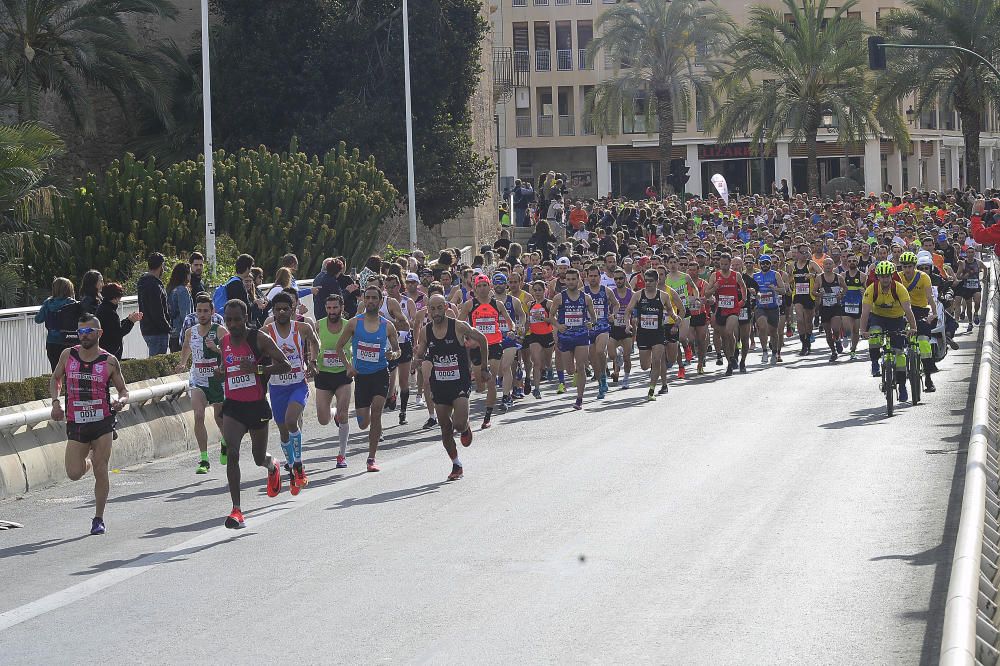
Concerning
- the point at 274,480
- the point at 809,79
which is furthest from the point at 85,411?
the point at 809,79

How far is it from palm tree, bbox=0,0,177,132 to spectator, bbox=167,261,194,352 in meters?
15.9

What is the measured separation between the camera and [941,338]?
21.3 metres

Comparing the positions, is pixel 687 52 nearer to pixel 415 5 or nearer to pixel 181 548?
pixel 415 5

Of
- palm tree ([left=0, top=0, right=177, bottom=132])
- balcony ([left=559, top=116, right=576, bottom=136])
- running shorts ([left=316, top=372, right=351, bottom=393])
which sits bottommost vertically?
running shorts ([left=316, top=372, right=351, bottom=393])

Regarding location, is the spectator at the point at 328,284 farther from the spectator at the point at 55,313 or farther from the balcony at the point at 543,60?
the balcony at the point at 543,60

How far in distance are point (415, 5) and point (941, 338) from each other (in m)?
24.4

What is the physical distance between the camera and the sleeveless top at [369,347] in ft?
45.6

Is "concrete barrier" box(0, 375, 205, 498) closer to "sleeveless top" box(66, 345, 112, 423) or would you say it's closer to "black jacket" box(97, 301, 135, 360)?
"black jacket" box(97, 301, 135, 360)

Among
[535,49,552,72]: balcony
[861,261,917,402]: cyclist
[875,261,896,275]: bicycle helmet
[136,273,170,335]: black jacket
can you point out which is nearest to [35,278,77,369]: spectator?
[136,273,170,335]: black jacket

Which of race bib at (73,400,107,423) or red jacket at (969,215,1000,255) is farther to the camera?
red jacket at (969,215,1000,255)

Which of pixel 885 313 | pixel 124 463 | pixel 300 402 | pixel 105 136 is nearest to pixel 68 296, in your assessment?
pixel 124 463

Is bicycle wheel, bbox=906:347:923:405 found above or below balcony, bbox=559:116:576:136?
below

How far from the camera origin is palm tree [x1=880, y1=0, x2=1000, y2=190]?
51125 millimetres

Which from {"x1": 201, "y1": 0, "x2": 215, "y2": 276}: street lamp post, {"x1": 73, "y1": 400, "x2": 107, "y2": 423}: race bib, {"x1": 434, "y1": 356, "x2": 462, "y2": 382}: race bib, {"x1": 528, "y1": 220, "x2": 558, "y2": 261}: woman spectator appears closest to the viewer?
{"x1": 73, "y1": 400, "x2": 107, "y2": 423}: race bib
